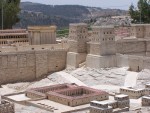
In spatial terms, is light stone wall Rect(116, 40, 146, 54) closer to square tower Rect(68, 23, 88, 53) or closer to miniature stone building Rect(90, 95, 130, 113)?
square tower Rect(68, 23, 88, 53)

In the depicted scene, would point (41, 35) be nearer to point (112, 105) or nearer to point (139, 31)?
point (139, 31)

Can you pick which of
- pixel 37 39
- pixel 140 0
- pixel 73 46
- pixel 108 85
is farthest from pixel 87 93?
pixel 140 0

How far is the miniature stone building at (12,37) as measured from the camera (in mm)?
31578

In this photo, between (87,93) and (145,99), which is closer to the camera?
(145,99)

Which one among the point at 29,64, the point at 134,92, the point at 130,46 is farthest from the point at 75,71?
the point at 134,92

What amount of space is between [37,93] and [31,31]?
33.7 feet

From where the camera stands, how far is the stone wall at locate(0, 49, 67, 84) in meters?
27.8

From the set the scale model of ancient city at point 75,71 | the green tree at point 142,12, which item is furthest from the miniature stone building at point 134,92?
the green tree at point 142,12

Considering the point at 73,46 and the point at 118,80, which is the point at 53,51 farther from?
the point at 118,80

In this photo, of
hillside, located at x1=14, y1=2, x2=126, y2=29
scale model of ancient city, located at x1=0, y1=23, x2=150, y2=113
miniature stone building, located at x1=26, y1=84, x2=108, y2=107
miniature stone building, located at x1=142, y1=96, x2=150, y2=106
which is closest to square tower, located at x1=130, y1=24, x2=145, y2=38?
scale model of ancient city, located at x1=0, y1=23, x2=150, y2=113

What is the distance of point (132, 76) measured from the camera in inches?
983

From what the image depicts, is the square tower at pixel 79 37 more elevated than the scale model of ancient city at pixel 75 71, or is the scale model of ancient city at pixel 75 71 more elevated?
the square tower at pixel 79 37

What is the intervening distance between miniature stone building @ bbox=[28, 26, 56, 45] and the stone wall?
2253 millimetres

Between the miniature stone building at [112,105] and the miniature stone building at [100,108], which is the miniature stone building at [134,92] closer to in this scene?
the miniature stone building at [112,105]
